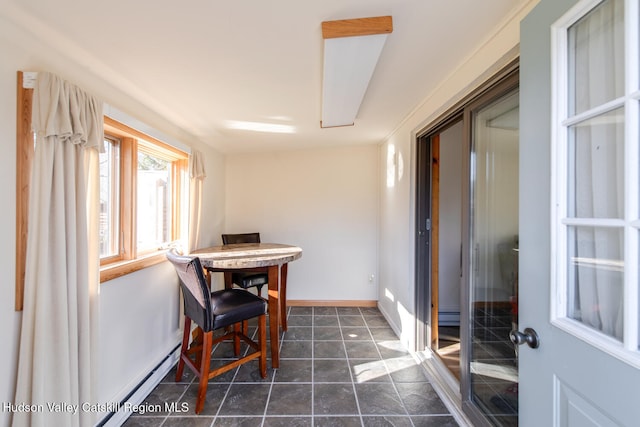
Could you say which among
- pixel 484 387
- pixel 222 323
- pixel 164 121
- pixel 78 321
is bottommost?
pixel 484 387

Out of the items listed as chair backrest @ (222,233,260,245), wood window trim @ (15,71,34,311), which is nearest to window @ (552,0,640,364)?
wood window trim @ (15,71,34,311)

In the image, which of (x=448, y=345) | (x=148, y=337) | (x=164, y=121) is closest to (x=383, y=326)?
(x=448, y=345)

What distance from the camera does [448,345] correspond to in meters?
2.38

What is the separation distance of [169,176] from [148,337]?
4.67 ft

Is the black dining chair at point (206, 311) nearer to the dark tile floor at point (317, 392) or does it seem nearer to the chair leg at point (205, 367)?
the chair leg at point (205, 367)

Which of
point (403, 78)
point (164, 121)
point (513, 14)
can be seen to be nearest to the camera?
point (513, 14)

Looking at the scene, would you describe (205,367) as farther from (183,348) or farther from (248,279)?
(248,279)

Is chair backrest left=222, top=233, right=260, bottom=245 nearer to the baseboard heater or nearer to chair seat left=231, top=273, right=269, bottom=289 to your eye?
chair seat left=231, top=273, right=269, bottom=289

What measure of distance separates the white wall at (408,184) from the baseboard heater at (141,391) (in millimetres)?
2100

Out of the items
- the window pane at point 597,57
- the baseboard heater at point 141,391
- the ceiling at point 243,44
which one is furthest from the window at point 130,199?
the window pane at point 597,57

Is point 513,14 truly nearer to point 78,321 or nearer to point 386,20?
point 386,20

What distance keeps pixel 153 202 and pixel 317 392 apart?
2.05 m

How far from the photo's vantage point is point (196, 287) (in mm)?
1637

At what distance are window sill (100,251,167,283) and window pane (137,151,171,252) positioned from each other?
0.14 metres
